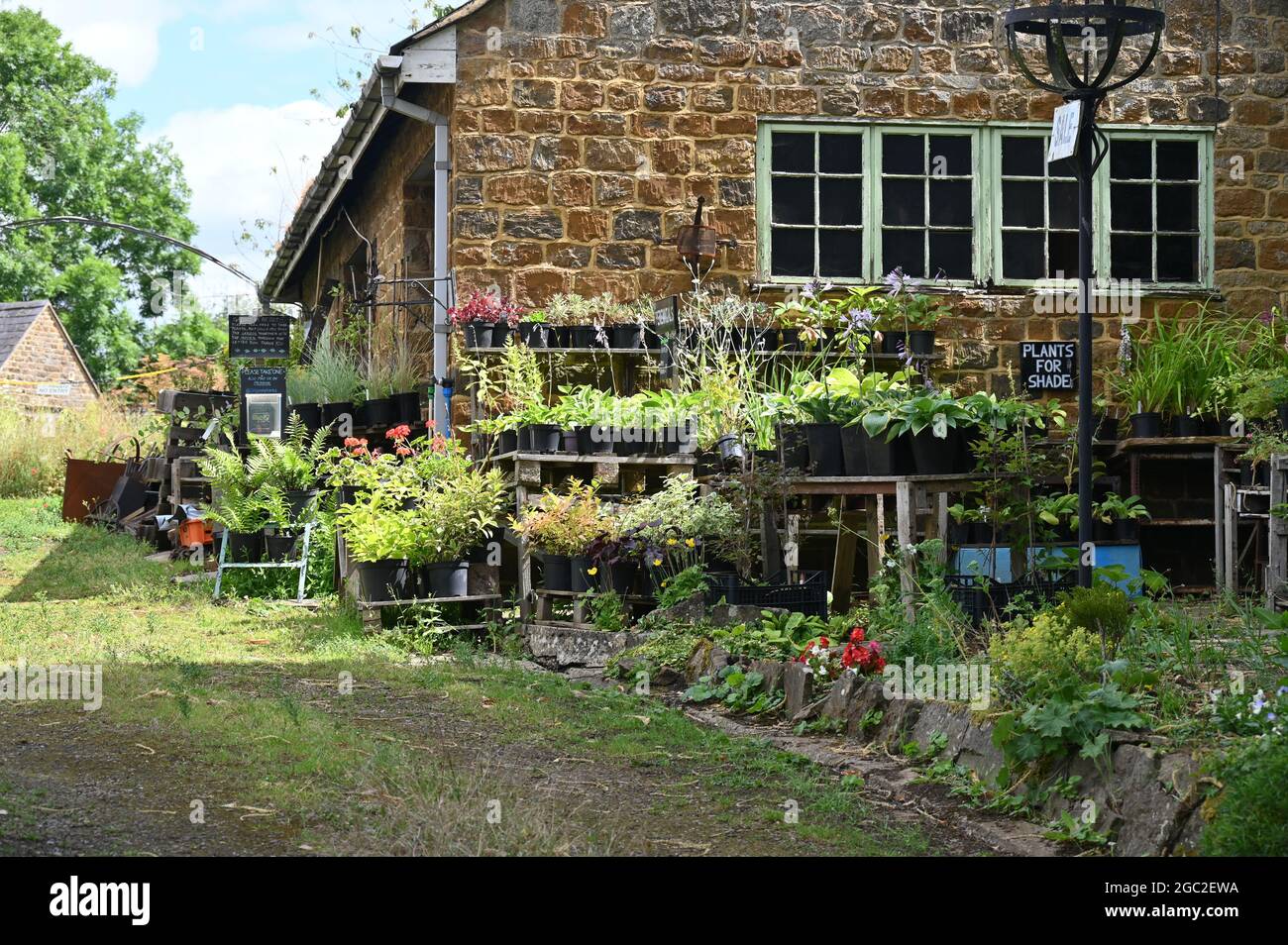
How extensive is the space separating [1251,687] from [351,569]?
219 inches

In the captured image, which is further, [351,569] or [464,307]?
[464,307]

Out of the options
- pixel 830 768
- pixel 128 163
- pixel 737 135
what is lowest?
pixel 830 768

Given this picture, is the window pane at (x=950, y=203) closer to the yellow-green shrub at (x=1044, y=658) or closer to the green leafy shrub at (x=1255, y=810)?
the yellow-green shrub at (x=1044, y=658)

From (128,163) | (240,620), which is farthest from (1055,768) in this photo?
(128,163)

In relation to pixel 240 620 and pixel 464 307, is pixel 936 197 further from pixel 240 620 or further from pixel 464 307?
pixel 240 620

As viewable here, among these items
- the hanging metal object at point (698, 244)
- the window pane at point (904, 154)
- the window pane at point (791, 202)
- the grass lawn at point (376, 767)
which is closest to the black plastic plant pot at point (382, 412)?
the hanging metal object at point (698, 244)

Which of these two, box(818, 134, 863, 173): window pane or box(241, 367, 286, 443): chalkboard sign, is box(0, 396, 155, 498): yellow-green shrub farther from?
box(818, 134, 863, 173): window pane

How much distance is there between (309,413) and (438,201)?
216 cm

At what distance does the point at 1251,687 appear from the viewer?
4.29m

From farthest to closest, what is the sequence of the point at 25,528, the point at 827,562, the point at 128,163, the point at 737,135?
the point at 128,163, the point at 25,528, the point at 737,135, the point at 827,562

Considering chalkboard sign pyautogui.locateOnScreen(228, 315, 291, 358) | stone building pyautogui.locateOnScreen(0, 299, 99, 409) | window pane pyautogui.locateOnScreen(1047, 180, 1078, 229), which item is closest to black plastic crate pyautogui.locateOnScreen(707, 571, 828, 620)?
window pane pyautogui.locateOnScreen(1047, 180, 1078, 229)

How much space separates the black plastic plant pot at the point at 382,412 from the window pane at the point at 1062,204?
189 inches

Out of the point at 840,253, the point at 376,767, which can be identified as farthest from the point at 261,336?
the point at 376,767

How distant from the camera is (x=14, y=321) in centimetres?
2900
